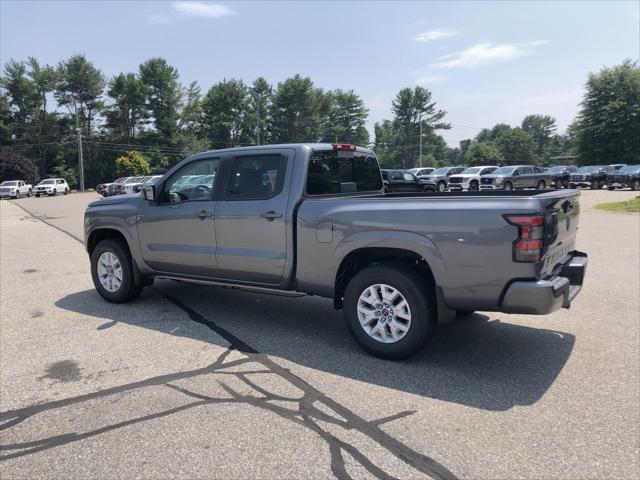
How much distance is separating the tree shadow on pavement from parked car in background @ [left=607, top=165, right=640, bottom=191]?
3337 cm

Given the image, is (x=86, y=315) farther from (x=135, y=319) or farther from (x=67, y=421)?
(x=67, y=421)

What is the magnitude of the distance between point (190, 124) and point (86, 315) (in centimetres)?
7329

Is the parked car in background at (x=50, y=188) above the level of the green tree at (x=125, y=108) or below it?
below

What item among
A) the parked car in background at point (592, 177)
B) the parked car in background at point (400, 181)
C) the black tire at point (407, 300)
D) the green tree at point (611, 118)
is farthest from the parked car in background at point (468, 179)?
the green tree at point (611, 118)

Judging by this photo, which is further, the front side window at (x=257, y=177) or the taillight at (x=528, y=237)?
the front side window at (x=257, y=177)

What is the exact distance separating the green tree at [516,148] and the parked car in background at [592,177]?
73.5 meters

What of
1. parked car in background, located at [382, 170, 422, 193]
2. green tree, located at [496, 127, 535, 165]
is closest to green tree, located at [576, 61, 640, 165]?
parked car in background, located at [382, 170, 422, 193]

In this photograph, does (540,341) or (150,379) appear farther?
(540,341)

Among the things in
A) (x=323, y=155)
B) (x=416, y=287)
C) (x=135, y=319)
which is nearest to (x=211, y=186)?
(x=323, y=155)

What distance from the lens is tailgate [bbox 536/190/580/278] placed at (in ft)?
12.5

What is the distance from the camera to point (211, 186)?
5555 mm

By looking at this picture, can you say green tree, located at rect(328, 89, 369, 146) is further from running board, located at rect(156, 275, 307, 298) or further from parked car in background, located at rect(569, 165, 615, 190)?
running board, located at rect(156, 275, 307, 298)

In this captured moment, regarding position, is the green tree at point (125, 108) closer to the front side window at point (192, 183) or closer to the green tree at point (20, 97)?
the green tree at point (20, 97)

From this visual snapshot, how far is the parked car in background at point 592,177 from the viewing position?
119 ft
